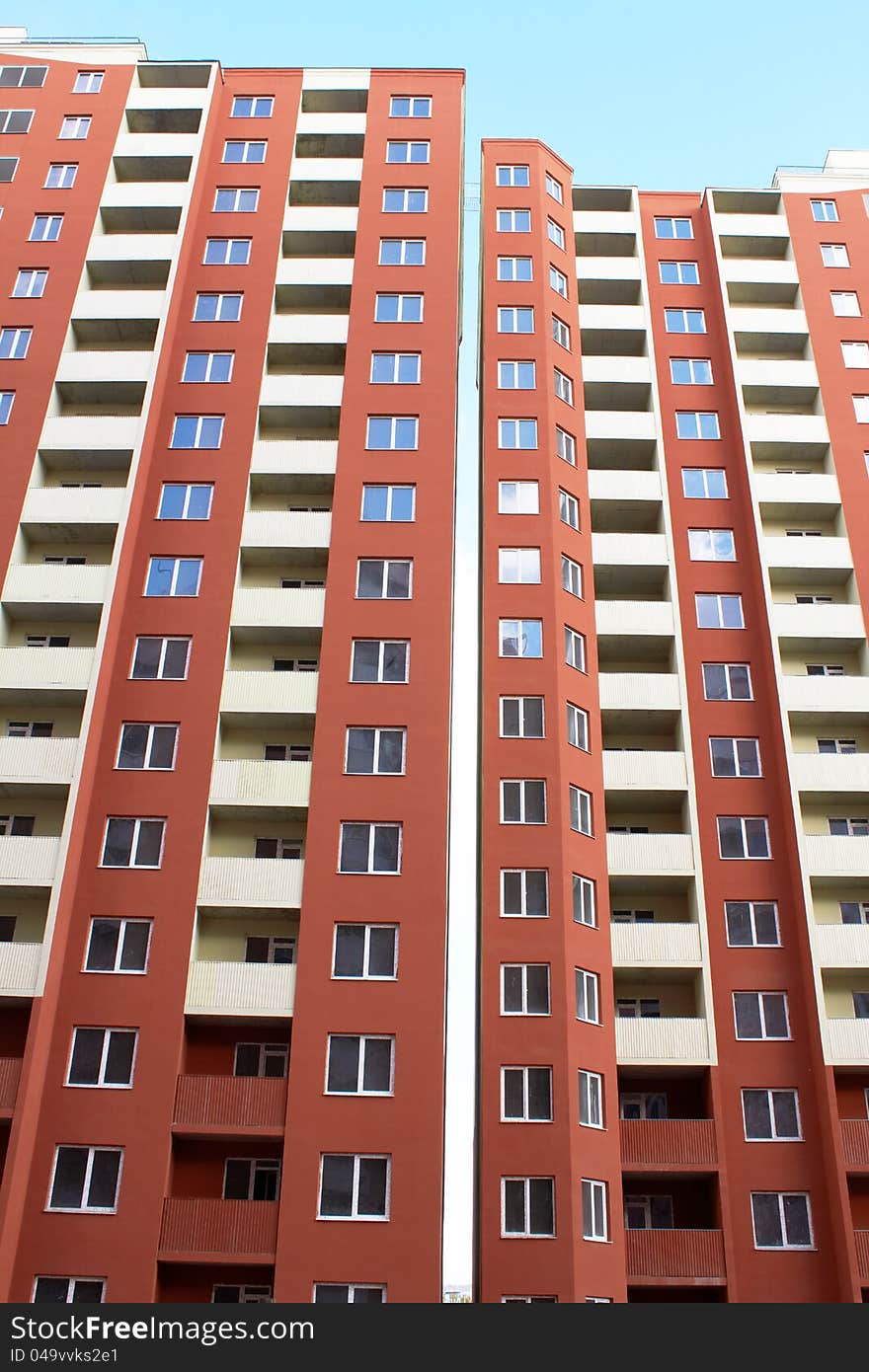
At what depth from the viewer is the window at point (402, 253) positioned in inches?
1923

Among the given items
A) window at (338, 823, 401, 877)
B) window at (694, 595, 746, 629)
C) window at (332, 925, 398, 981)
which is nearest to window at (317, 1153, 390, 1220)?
window at (332, 925, 398, 981)

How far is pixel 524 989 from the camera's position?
1353 inches

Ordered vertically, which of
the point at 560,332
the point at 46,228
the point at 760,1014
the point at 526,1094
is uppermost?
the point at 46,228

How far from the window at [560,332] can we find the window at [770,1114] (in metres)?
29.4

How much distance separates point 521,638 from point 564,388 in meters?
12.5

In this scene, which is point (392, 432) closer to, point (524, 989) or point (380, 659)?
point (380, 659)

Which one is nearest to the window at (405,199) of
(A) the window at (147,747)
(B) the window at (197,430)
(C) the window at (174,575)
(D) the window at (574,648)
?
(B) the window at (197,430)

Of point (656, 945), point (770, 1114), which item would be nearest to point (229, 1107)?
point (656, 945)

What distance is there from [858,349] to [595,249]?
1302 cm

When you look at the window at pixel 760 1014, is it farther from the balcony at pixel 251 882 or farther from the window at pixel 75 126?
the window at pixel 75 126

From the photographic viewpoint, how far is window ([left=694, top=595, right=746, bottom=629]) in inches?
1723

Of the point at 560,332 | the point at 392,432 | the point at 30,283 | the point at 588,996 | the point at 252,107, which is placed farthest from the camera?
the point at 252,107

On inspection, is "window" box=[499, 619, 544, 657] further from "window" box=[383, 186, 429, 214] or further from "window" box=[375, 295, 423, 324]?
"window" box=[383, 186, 429, 214]

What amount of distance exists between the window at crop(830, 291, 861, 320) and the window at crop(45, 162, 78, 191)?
32392mm
